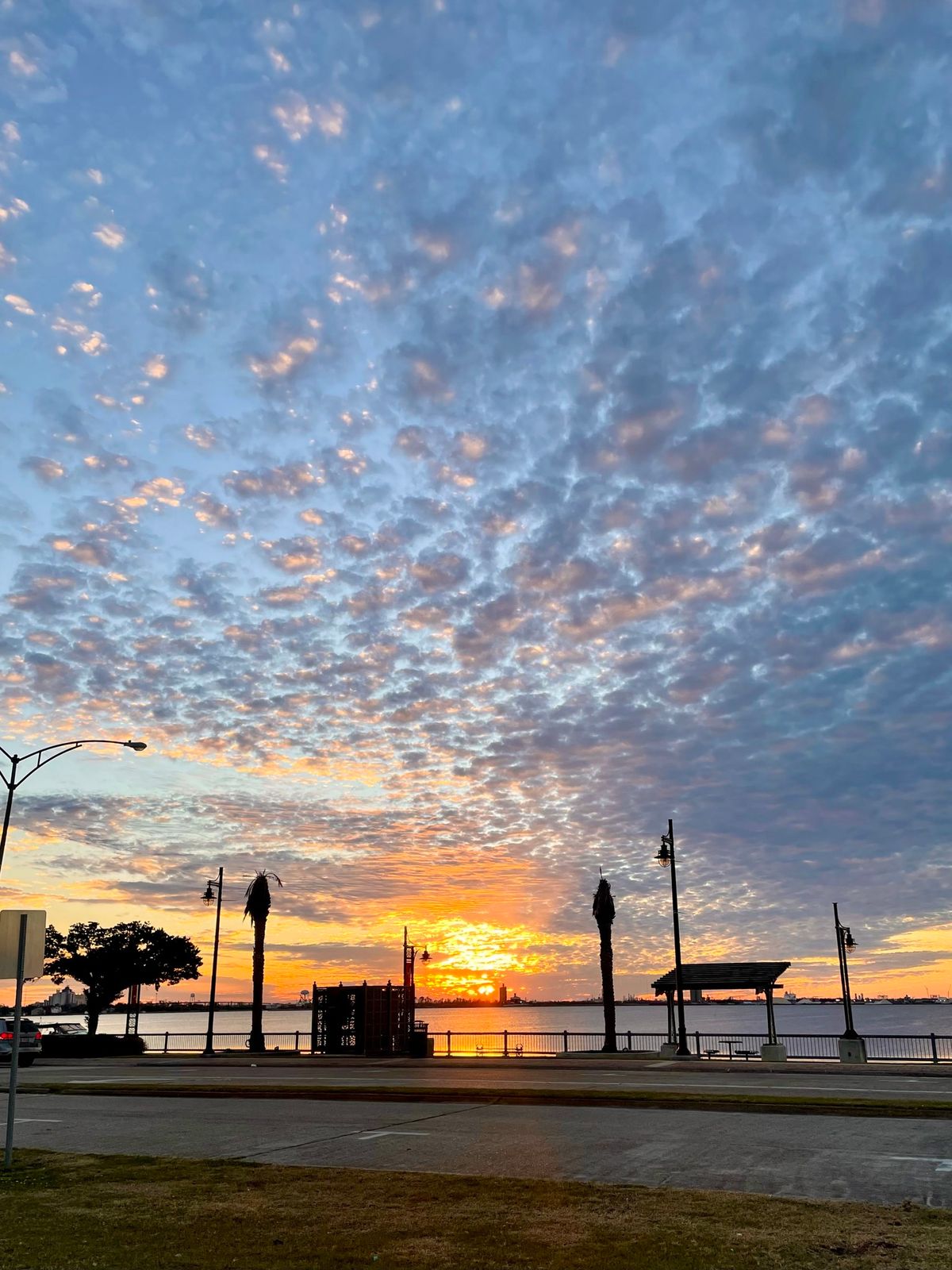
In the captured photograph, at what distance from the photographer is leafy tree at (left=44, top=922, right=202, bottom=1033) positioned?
235 feet

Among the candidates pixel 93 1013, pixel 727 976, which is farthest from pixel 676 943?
pixel 93 1013

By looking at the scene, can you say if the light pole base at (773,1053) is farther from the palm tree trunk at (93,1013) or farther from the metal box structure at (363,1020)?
the palm tree trunk at (93,1013)

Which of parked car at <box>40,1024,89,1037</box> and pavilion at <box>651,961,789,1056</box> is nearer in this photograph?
pavilion at <box>651,961,789,1056</box>

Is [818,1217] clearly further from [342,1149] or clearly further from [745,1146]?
[342,1149]

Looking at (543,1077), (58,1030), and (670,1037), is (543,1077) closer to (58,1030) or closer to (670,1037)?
(670,1037)

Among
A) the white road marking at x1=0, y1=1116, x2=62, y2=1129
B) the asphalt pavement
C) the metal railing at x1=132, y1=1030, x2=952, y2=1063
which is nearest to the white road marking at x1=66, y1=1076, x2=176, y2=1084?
the asphalt pavement

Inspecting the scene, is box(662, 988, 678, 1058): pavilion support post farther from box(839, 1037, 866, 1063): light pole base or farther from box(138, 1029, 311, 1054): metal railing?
box(138, 1029, 311, 1054): metal railing

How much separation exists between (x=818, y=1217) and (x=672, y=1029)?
33765 millimetres

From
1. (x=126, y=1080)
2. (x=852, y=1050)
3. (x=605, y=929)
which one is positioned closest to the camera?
(x=126, y=1080)

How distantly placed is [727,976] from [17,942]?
103 feet

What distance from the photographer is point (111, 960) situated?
71625 millimetres

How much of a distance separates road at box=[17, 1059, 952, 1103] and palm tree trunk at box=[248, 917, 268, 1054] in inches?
745

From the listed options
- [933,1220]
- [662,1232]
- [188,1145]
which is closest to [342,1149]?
[188,1145]

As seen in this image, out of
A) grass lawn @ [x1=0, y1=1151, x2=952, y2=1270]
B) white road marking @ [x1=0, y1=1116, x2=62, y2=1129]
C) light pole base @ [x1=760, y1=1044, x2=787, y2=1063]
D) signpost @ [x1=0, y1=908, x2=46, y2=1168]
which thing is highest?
signpost @ [x1=0, y1=908, x2=46, y2=1168]
